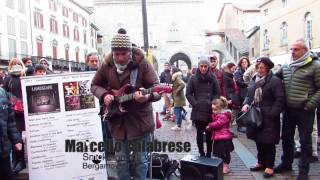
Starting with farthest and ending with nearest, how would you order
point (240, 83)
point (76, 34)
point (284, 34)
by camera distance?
point (76, 34) < point (284, 34) < point (240, 83)

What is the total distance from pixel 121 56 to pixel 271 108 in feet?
9.06

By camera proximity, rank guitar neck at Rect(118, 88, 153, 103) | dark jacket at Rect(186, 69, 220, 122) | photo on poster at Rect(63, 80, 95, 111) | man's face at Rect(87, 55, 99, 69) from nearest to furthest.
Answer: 1. guitar neck at Rect(118, 88, 153, 103)
2. photo on poster at Rect(63, 80, 95, 111)
3. dark jacket at Rect(186, 69, 220, 122)
4. man's face at Rect(87, 55, 99, 69)

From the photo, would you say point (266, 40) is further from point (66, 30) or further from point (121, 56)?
point (121, 56)

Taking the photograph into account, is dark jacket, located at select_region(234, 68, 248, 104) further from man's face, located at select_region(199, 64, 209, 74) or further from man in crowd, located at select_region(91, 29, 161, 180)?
man in crowd, located at select_region(91, 29, 161, 180)

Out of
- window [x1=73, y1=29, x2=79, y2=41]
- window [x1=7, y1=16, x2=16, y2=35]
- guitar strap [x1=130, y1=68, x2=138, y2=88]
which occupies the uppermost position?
window [x1=73, y1=29, x2=79, y2=41]

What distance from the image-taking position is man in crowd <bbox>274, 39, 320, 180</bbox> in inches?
204

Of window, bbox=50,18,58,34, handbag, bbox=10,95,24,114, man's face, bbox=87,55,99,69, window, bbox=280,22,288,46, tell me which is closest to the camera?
handbag, bbox=10,95,24,114

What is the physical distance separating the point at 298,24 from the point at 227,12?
4363 centimetres

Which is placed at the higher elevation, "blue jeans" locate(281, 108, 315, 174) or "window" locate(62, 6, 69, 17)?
"window" locate(62, 6, 69, 17)

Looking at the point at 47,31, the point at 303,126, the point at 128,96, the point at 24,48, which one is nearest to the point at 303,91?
the point at 303,126

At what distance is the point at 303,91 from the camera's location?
17.2 feet

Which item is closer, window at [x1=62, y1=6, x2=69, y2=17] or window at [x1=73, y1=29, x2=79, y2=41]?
window at [x1=62, y1=6, x2=69, y2=17]

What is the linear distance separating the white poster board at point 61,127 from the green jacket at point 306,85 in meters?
2.81

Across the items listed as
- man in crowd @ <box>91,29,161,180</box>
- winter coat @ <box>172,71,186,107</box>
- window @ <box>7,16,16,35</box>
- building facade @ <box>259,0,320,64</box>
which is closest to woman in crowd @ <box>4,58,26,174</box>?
man in crowd @ <box>91,29,161,180</box>
